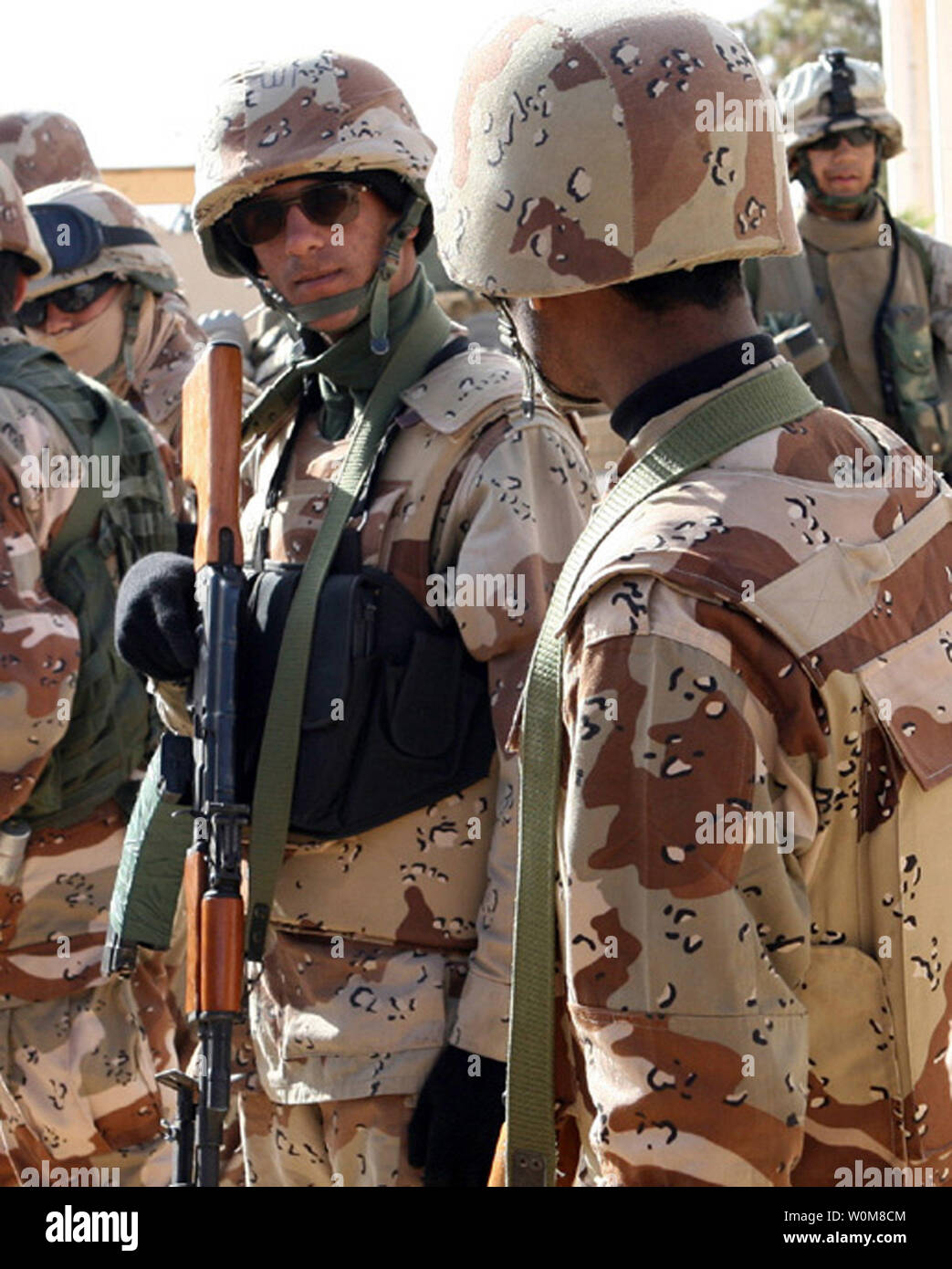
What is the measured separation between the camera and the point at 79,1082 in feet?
14.9

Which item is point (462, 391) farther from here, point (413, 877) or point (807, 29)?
point (807, 29)

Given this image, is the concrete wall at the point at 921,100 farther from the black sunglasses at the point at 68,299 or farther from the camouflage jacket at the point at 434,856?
the camouflage jacket at the point at 434,856

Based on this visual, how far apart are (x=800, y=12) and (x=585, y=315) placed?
34.7m

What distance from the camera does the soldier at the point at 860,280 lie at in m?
7.10

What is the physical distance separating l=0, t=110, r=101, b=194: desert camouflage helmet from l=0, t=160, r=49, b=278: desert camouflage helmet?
2.23 meters

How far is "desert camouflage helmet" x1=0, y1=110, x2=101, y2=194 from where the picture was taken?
679 centimetres

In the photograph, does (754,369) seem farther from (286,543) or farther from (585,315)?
(286,543)

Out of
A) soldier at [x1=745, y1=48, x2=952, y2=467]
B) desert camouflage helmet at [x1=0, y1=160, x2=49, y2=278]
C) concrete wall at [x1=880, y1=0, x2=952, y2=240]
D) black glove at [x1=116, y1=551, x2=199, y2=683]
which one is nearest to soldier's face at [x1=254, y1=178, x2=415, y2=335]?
black glove at [x1=116, y1=551, x2=199, y2=683]

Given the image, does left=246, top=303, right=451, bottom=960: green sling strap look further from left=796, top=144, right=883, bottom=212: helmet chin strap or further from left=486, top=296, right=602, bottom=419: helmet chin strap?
left=796, top=144, right=883, bottom=212: helmet chin strap

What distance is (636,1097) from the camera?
198 cm

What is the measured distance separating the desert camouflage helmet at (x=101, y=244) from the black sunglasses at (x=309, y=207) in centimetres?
215

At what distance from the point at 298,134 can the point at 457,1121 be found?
1.79 meters

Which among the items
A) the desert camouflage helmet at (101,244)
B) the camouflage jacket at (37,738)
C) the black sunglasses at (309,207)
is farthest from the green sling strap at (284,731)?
the desert camouflage helmet at (101,244)
